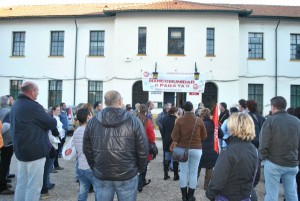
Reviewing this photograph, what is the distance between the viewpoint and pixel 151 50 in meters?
21.5

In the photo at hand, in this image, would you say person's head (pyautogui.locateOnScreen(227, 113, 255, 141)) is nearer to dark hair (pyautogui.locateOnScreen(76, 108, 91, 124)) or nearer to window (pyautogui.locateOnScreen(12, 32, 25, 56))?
dark hair (pyautogui.locateOnScreen(76, 108, 91, 124))

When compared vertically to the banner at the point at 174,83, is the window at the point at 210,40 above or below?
above

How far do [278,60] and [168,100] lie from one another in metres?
9.12

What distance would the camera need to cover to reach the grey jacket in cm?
464

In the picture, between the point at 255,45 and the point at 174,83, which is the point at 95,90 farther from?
the point at 255,45

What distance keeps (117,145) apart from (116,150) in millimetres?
60

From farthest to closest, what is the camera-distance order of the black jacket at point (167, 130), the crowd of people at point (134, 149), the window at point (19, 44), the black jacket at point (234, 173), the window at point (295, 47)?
1. the window at point (19, 44)
2. the window at point (295, 47)
3. the black jacket at point (167, 130)
4. the crowd of people at point (134, 149)
5. the black jacket at point (234, 173)

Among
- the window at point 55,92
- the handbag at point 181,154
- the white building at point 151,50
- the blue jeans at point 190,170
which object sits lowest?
the blue jeans at point 190,170

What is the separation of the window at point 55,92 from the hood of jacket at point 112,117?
21.0 meters

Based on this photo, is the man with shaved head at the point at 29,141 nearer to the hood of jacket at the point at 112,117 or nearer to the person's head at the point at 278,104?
the hood of jacket at the point at 112,117

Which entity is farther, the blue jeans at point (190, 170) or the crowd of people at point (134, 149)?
the blue jeans at point (190, 170)

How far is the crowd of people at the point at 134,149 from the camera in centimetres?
324

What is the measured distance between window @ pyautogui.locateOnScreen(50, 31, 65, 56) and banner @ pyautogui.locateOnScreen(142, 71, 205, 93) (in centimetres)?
784

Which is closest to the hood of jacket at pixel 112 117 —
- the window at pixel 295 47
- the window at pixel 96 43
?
the window at pixel 96 43
